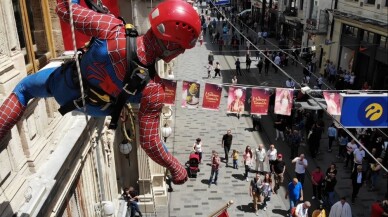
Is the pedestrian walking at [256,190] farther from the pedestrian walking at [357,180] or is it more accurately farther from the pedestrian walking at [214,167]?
the pedestrian walking at [357,180]

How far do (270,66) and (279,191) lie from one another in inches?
635

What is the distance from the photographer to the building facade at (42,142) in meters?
4.92

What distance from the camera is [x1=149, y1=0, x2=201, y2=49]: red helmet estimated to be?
3.80 m

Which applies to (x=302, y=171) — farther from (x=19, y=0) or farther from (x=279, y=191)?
(x=19, y=0)

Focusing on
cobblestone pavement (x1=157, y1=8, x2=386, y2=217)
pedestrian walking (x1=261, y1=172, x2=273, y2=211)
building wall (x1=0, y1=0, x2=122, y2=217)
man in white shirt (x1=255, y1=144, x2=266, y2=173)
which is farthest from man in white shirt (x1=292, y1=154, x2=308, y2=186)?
building wall (x1=0, y1=0, x2=122, y2=217)

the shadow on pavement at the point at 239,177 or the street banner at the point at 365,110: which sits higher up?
the street banner at the point at 365,110

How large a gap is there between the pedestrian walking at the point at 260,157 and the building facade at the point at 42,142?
6.43 metres

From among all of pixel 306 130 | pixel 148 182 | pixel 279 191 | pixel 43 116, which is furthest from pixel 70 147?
pixel 306 130

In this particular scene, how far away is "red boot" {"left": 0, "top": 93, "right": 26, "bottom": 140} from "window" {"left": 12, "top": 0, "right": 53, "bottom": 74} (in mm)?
1866

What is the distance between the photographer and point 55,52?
734 centimetres

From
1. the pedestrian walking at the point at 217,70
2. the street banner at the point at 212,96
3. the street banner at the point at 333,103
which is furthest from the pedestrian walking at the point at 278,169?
the pedestrian walking at the point at 217,70

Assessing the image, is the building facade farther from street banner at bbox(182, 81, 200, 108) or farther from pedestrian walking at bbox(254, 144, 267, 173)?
pedestrian walking at bbox(254, 144, 267, 173)

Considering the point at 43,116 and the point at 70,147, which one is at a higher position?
the point at 43,116

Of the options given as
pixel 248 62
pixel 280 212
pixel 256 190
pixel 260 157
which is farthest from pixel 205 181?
pixel 248 62
